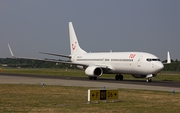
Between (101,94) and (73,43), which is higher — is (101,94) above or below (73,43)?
below

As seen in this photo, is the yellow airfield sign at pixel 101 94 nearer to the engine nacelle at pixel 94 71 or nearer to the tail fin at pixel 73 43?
the engine nacelle at pixel 94 71

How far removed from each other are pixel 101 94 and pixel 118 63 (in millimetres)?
29069

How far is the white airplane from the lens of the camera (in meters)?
45.5

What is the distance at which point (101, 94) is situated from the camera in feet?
68.0

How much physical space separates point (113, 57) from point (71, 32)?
14.5 metres

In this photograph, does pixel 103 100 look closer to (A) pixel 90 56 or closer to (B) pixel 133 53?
(B) pixel 133 53

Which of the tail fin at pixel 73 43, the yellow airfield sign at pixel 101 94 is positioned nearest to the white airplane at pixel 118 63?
the tail fin at pixel 73 43

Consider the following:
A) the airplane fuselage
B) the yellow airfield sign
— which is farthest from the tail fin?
the yellow airfield sign

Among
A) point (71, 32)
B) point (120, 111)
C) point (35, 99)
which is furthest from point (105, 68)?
point (120, 111)

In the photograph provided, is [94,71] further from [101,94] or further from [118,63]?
[101,94]

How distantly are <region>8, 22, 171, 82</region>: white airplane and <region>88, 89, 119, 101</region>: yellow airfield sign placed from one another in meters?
23.7

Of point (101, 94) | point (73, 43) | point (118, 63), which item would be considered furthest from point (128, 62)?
point (101, 94)

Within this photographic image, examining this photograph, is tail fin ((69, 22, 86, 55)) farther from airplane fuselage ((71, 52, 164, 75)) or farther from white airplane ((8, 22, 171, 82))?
airplane fuselage ((71, 52, 164, 75))

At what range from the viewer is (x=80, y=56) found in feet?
193
